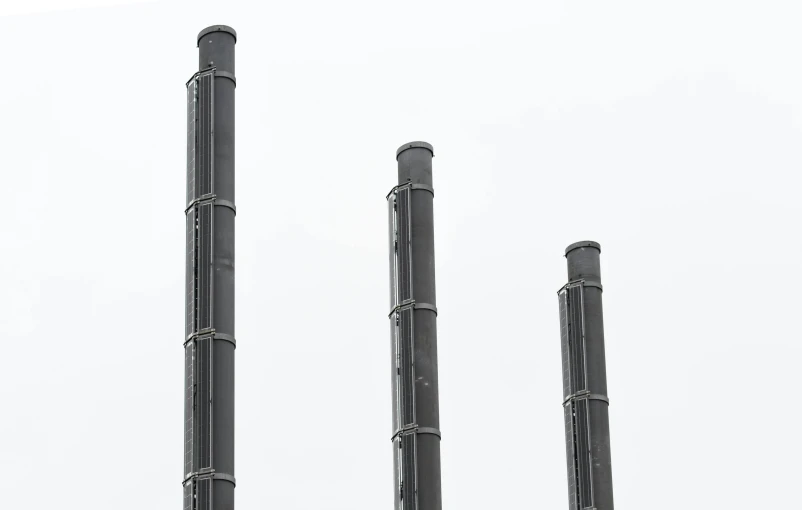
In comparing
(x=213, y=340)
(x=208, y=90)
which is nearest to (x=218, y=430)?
(x=213, y=340)

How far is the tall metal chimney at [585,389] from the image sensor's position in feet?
124

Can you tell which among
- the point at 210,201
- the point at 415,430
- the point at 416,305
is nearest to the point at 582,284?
the point at 416,305

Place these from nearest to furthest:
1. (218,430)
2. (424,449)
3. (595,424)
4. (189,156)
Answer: (218,430)
(189,156)
(424,449)
(595,424)

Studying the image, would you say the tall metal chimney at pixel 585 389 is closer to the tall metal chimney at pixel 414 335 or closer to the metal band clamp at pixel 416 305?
the tall metal chimney at pixel 414 335

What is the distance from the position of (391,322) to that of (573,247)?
226 inches

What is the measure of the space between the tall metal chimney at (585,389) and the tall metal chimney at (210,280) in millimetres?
10793

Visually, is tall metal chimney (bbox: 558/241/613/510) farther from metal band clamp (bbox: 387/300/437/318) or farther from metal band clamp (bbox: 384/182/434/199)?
metal band clamp (bbox: 384/182/434/199)

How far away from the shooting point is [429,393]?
36.0 m

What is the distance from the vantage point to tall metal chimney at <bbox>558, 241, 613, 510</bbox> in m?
37.8

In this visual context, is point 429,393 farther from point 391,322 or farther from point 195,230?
point 195,230

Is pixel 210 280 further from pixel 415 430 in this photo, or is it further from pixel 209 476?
pixel 415 430

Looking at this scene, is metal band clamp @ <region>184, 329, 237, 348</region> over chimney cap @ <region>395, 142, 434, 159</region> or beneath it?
beneath

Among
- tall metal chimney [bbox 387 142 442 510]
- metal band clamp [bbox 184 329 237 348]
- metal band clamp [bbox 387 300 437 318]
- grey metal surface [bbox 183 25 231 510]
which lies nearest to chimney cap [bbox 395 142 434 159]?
tall metal chimney [bbox 387 142 442 510]

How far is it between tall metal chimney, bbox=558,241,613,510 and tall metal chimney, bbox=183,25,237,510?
1079 centimetres
